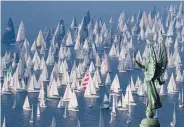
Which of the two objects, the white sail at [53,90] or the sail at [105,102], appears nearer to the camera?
the sail at [105,102]

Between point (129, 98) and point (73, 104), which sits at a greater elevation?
point (129, 98)

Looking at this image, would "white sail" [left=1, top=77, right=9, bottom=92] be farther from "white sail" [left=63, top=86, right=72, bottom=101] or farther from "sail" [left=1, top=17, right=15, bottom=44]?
"sail" [left=1, top=17, right=15, bottom=44]

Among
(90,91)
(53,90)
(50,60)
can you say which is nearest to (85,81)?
(90,91)

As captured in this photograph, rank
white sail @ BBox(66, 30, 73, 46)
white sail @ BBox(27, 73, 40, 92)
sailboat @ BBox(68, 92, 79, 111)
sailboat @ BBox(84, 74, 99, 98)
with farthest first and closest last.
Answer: white sail @ BBox(66, 30, 73, 46), white sail @ BBox(27, 73, 40, 92), sailboat @ BBox(84, 74, 99, 98), sailboat @ BBox(68, 92, 79, 111)

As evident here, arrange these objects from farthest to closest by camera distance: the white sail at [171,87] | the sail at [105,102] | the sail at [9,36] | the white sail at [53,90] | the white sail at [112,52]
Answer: the sail at [9,36] → the white sail at [112,52] → the white sail at [171,87] → the white sail at [53,90] → the sail at [105,102]

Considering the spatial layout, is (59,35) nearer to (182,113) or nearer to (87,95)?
(87,95)

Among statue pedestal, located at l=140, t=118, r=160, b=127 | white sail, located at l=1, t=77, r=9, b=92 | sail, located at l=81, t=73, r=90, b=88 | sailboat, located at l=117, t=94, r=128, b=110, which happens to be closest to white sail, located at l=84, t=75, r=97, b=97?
sail, located at l=81, t=73, r=90, b=88

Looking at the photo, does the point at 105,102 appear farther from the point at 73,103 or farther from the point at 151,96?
the point at 151,96

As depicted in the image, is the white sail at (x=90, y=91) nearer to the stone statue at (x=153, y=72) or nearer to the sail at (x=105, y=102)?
the sail at (x=105, y=102)

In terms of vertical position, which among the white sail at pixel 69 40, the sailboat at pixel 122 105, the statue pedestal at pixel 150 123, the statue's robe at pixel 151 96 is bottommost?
the statue pedestal at pixel 150 123

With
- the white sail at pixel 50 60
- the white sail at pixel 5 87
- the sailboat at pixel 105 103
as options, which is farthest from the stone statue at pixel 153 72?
the white sail at pixel 50 60

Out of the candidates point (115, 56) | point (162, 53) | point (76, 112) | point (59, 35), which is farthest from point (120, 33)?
point (162, 53)
